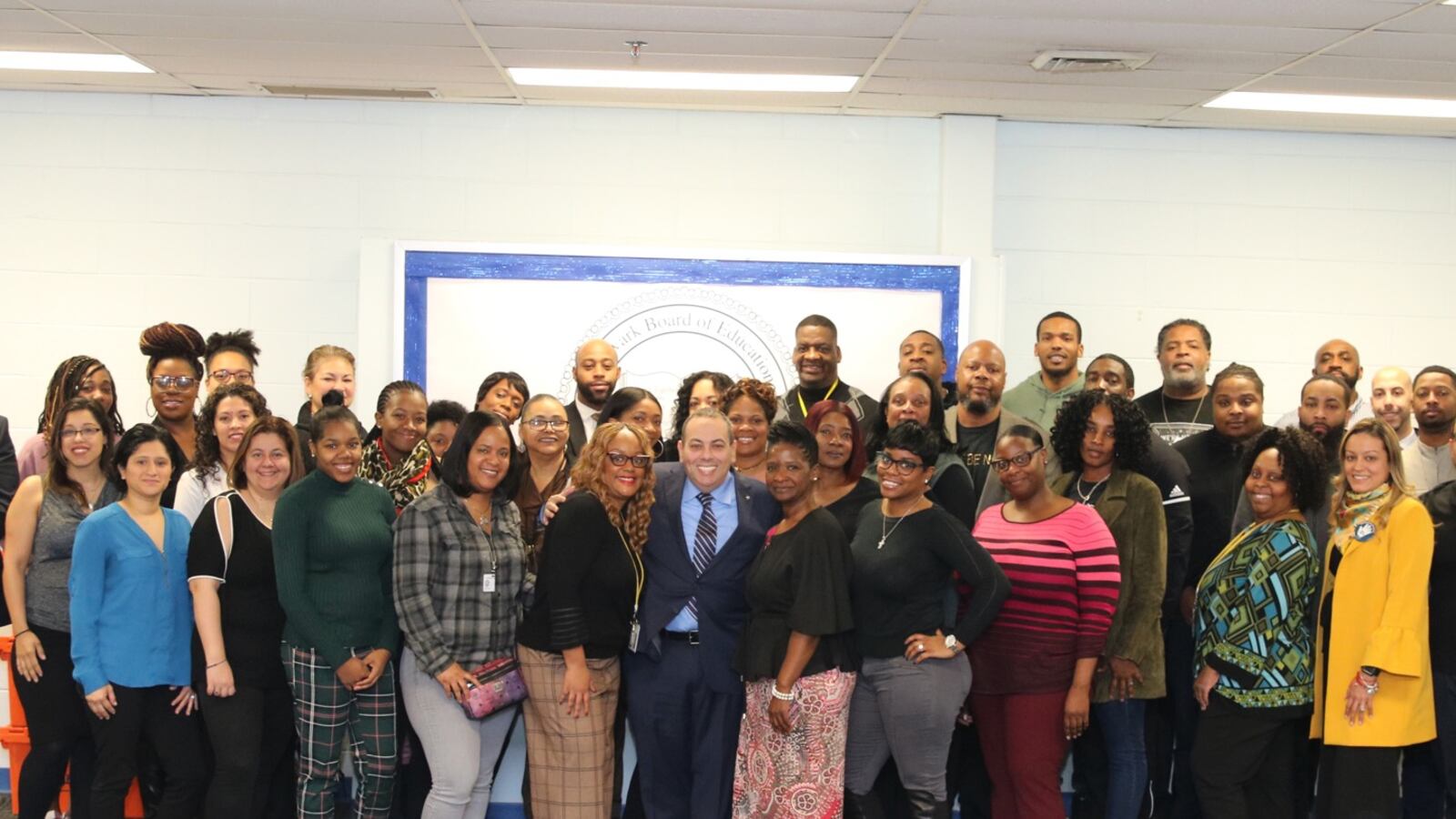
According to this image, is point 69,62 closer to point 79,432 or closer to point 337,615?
point 79,432

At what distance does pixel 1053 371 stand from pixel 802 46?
1.67m

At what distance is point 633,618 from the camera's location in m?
4.09

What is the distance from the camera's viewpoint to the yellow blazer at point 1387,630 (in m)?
4.01

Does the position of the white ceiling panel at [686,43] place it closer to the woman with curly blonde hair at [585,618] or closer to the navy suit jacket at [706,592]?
the woman with curly blonde hair at [585,618]

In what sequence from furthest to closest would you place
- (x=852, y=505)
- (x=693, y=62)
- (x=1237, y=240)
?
(x=1237, y=240) → (x=693, y=62) → (x=852, y=505)

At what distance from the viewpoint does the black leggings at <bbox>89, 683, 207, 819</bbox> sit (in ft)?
13.3

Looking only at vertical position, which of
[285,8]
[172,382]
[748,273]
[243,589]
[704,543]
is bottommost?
[243,589]

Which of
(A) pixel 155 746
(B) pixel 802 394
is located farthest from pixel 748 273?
(A) pixel 155 746

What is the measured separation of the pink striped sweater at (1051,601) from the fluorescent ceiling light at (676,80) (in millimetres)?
2557

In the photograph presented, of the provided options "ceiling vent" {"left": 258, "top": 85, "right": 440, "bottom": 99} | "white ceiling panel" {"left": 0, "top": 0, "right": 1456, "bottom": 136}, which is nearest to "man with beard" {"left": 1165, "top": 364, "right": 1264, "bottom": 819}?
"white ceiling panel" {"left": 0, "top": 0, "right": 1456, "bottom": 136}

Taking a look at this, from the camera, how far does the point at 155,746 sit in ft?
13.5

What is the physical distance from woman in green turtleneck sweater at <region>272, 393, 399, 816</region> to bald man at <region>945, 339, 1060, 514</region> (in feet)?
6.79

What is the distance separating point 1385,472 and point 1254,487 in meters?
0.39

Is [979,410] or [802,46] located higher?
[802,46]
